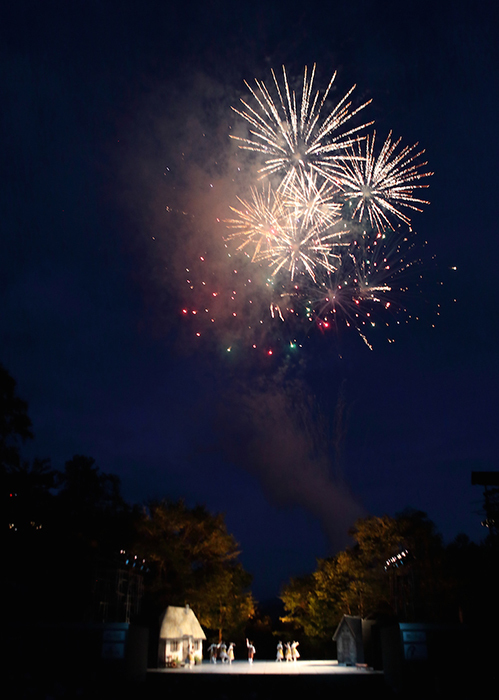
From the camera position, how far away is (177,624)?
64.6 ft

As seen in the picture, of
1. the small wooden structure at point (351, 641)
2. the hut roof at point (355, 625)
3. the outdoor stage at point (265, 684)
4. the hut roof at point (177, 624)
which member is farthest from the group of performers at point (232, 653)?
the outdoor stage at point (265, 684)

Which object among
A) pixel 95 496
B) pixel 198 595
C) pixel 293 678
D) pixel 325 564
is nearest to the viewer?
pixel 293 678

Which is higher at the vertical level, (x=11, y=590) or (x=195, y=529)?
(x=195, y=529)

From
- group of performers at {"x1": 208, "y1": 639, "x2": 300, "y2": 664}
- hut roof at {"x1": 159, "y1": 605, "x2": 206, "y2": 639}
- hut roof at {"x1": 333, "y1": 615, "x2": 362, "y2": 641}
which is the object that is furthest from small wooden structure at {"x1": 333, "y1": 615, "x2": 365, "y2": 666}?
hut roof at {"x1": 159, "y1": 605, "x2": 206, "y2": 639}

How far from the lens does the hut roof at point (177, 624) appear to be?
18609 millimetres

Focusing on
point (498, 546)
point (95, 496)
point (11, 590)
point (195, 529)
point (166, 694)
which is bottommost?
point (166, 694)

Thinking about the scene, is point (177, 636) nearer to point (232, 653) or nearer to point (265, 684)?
point (232, 653)

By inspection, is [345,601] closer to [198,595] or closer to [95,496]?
[198,595]

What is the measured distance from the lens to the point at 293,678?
632 inches

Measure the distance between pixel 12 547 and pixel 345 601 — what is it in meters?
19.5

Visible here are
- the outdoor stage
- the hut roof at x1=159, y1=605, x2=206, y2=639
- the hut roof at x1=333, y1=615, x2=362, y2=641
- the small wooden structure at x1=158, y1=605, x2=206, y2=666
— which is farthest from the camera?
the hut roof at x1=333, y1=615, x2=362, y2=641

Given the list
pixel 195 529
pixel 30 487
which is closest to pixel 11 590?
pixel 30 487

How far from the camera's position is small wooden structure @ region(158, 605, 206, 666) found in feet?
60.6

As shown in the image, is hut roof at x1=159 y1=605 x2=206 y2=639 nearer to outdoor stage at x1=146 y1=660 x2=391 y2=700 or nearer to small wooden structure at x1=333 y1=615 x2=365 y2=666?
outdoor stage at x1=146 y1=660 x2=391 y2=700
